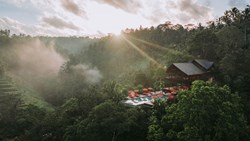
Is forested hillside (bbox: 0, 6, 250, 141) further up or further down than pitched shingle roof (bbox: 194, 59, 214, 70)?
further down

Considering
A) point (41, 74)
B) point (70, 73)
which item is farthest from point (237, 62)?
point (41, 74)

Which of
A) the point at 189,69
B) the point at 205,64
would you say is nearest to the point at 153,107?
the point at 189,69

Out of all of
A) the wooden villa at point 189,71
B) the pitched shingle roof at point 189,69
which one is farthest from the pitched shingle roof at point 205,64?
the pitched shingle roof at point 189,69

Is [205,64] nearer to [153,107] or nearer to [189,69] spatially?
[189,69]

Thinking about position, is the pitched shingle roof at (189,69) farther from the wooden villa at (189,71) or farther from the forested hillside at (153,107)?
the forested hillside at (153,107)

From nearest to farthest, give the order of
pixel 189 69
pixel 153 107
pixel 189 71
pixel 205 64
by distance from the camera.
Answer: pixel 153 107 → pixel 189 71 → pixel 189 69 → pixel 205 64

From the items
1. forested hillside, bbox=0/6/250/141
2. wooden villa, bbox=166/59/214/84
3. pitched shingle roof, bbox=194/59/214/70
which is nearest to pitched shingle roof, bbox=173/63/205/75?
wooden villa, bbox=166/59/214/84

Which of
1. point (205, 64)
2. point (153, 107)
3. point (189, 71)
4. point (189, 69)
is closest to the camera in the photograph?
point (153, 107)

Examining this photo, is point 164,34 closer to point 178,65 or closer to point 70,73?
point 70,73

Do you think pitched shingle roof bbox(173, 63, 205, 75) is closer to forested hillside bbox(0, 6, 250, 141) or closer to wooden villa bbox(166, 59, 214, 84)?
wooden villa bbox(166, 59, 214, 84)
